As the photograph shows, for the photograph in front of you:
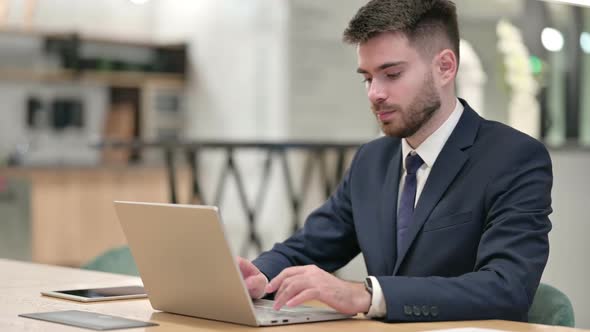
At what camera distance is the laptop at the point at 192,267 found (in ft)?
5.42

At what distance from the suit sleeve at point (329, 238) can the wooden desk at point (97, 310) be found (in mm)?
379

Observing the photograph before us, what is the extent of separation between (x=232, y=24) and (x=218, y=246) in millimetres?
7435

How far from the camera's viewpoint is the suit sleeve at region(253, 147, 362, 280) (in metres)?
2.35

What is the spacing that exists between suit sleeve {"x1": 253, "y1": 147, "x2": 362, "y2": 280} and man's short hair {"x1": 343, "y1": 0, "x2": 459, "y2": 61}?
14.5 inches

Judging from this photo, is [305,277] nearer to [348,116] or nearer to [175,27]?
[348,116]

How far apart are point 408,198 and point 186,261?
0.56 m

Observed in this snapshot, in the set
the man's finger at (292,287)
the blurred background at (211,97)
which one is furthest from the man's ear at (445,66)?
the blurred background at (211,97)

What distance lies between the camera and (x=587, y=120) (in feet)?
24.6

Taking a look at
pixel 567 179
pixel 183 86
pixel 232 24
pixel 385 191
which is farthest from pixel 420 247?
pixel 183 86

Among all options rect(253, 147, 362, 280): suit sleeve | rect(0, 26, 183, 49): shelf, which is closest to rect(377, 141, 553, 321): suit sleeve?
rect(253, 147, 362, 280): suit sleeve

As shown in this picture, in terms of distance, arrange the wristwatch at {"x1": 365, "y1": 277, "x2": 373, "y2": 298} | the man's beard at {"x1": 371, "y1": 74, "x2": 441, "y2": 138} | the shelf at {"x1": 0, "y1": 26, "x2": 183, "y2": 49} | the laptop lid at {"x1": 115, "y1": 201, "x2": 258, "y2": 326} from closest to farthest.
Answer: the laptop lid at {"x1": 115, "y1": 201, "x2": 258, "y2": 326} → the wristwatch at {"x1": 365, "y1": 277, "x2": 373, "y2": 298} → the man's beard at {"x1": 371, "y1": 74, "x2": 441, "y2": 138} → the shelf at {"x1": 0, "y1": 26, "x2": 183, "y2": 49}

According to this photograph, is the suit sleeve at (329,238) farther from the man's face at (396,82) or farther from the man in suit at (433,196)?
the man's face at (396,82)

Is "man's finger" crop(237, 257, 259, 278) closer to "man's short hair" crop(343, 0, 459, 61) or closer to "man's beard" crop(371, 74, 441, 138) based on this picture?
"man's beard" crop(371, 74, 441, 138)

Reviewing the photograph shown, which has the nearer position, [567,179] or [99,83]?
[567,179]
